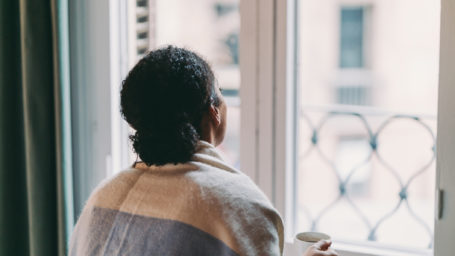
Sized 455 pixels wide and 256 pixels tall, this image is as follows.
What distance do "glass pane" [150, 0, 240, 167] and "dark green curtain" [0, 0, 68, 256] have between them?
18.1 inches

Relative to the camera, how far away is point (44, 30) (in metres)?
1.92

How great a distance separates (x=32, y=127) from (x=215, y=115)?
0.89m

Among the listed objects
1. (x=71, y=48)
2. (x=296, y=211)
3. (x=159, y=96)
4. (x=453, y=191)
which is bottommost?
(x=296, y=211)

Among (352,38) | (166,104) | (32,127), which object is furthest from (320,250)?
(352,38)

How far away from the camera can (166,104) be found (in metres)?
1.18

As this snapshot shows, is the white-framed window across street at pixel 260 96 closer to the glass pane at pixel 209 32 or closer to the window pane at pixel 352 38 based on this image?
the glass pane at pixel 209 32

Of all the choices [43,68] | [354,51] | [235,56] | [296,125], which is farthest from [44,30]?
[354,51]

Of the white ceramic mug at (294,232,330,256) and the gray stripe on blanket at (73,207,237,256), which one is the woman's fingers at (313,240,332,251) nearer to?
the white ceramic mug at (294,232,330,256)

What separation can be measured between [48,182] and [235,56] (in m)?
0.75

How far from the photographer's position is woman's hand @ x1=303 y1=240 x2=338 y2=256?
1.21 m

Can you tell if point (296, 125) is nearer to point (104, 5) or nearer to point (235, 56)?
point (235, 56)

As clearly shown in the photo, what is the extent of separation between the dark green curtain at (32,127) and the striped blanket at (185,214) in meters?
0.76

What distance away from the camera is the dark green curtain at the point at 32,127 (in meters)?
1.91

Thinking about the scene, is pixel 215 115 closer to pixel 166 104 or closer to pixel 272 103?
pixel 166 104
